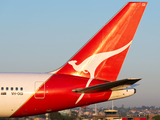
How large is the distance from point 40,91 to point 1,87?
2691mm

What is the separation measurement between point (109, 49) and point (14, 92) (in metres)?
7.56

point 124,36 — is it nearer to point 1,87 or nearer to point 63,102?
point 63,102

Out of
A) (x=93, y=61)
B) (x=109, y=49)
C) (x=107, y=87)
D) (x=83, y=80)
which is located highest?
(x=109, y=49)

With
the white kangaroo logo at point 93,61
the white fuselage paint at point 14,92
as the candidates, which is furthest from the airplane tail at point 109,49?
the white fuselage paint at point 14,92

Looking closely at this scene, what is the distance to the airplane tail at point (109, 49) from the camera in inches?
839

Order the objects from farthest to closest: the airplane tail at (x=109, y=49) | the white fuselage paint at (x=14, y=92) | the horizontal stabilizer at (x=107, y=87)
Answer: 1. the airplane tail at (x=109, y=49)
2. the white fuselage paint at (x=14, y=92)
3. the horizontal stabilizer at (x=107, y=87)

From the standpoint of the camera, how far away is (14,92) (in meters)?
19.8

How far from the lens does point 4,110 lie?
775 inches

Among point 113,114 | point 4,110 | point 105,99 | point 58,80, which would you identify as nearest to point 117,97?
point 105,99

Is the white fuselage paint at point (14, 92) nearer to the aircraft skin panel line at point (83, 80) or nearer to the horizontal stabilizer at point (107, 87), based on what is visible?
the aircraft skin panel line at point (83, 80)

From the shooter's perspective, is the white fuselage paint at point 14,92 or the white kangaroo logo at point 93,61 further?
the white kangaroo logo at point 93,61

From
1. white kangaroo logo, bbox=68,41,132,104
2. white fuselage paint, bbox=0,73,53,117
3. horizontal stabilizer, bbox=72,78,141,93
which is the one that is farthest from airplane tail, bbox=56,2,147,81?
white fuselage paint, bbox=0,73,53,117

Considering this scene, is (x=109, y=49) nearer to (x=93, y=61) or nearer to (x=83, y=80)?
(x=93, y=61)

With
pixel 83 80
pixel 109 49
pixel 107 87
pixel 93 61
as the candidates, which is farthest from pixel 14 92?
pixel 109 49
